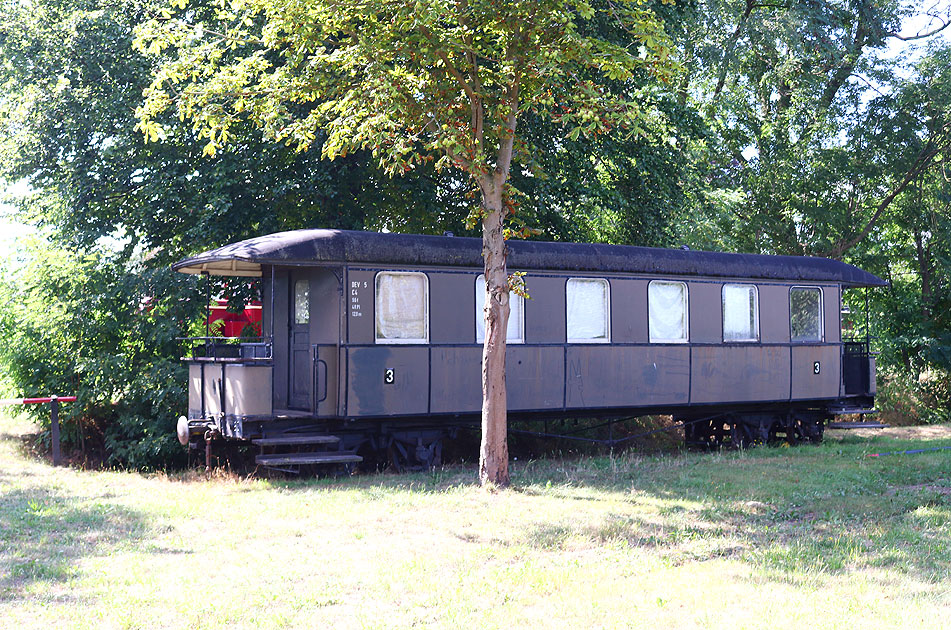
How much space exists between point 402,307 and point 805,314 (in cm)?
782

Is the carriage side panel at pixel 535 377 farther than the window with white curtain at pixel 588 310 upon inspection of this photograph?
No

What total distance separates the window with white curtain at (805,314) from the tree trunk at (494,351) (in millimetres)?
7400

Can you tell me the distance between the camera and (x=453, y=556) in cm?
786

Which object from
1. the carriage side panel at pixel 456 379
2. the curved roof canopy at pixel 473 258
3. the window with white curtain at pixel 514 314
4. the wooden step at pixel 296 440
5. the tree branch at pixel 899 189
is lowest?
the wooden step at pixel 296 440

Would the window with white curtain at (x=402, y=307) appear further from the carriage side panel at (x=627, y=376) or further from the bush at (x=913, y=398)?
the bush at (x=913, y=398)

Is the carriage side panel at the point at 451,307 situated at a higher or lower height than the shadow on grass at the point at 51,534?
higher

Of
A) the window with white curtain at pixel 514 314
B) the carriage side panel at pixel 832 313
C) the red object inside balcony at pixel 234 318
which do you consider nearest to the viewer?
the window with white curtain at pixel 514 314

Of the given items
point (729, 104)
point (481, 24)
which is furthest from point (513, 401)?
point (729, 104)

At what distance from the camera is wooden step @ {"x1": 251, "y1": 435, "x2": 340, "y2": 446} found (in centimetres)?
1221

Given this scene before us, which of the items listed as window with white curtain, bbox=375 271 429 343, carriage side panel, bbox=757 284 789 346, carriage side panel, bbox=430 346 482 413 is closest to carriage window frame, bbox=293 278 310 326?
window with white curtain, bbox=375 271 429 343

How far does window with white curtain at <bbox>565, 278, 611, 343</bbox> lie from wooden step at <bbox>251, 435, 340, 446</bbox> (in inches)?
153

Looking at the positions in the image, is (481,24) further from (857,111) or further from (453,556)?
(857,111)

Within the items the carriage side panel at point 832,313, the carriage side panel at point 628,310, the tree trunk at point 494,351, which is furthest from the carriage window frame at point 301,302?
the carriage side panel at point 832,313

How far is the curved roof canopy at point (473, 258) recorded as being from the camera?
40.5 feet
